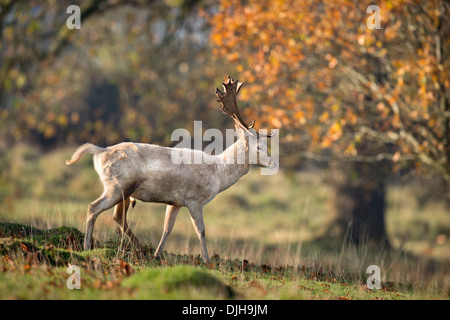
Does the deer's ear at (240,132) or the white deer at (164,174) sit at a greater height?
the deer's ear at (240,132)

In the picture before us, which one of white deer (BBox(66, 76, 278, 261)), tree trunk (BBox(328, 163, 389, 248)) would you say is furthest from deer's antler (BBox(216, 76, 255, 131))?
tree trunk (BBox(328, 163, 389, 248))

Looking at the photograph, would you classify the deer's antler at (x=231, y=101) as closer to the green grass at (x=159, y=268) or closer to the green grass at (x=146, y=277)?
Result: the green grass at (x=159, y=268)

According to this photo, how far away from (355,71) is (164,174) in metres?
7.34

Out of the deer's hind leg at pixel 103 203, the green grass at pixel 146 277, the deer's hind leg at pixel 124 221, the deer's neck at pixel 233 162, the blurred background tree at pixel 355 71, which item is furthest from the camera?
the blurred background tree at pixel 355 71

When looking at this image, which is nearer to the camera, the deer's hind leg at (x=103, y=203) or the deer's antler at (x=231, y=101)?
the deer's hind leg at (x=103, y=203)

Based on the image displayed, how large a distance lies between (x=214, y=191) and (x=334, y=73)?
7968 mm

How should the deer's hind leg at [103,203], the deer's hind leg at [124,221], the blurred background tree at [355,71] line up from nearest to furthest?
the deer's hind leg at [103,203] < the deer's hind leg at [124,221] < the blurred background tree at [355,71]

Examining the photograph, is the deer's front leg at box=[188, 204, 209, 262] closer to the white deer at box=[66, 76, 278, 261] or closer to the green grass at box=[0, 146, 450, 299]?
the white deer at box=[66, 76, 278, 261]

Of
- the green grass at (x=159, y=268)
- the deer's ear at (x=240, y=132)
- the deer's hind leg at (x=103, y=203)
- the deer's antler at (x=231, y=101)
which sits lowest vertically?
the green grass at (x=159, y=268)

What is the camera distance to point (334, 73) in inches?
613

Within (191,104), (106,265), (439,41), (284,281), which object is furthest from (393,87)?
(191,104)

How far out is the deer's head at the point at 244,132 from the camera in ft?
30.3

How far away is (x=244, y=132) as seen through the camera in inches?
365

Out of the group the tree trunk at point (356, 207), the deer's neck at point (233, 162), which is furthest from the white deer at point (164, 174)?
the tree trunk at point (356, 207)
